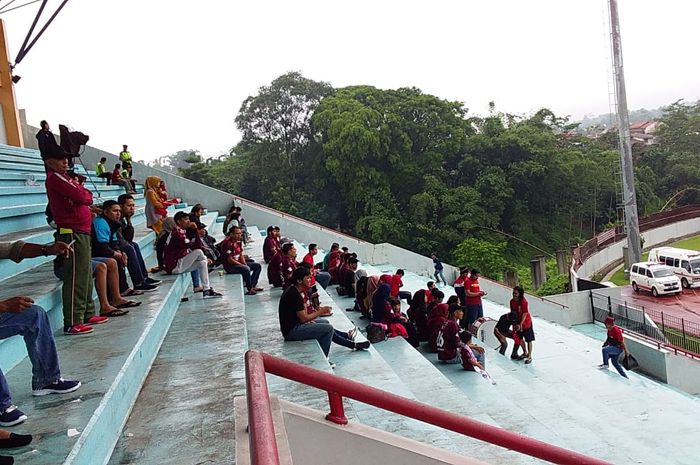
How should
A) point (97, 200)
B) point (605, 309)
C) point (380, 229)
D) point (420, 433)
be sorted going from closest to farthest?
point (420, 433), point (97, 200), point (605, 309), point (380, 229)

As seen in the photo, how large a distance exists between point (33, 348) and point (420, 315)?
6.60 meters

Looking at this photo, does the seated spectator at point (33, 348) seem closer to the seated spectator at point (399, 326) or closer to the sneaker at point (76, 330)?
the sneaker at point (76, 330)

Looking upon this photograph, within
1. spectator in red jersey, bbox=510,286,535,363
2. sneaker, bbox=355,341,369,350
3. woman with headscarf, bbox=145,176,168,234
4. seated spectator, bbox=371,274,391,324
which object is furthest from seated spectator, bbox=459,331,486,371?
woman with headscarf, bbox=145,176,168,234

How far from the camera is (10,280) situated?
5.14 metres

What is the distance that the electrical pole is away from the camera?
2462 centimetres

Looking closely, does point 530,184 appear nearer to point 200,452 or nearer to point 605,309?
point 605,309

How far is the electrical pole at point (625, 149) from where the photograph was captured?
24.6m

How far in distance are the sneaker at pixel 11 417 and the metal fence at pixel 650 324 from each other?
1326 centimetres

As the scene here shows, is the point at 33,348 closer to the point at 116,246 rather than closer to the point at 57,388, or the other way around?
the point at 57,388

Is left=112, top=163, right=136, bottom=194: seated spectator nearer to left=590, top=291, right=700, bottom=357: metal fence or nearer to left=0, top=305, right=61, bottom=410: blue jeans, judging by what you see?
left=0, top=305, right=61, bottom=410: blue jeans

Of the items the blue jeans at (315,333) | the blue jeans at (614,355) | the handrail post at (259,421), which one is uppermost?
the handrail post at (259,421)

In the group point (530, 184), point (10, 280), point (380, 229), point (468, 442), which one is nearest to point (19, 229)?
point (10, 280)

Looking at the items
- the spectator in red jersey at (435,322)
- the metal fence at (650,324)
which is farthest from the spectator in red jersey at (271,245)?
the metal fence at (650,324)

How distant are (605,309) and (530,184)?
16264 millimetres
